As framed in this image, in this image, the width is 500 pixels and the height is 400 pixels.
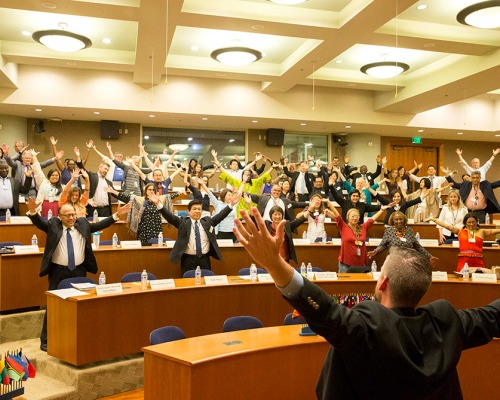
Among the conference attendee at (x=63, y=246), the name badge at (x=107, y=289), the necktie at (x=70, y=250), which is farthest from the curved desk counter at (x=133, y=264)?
the name badge at (x=107, y=289)

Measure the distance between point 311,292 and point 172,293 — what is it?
423 centimetres

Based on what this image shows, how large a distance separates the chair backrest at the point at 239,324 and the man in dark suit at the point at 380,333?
2857 mm

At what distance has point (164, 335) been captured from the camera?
155 inches

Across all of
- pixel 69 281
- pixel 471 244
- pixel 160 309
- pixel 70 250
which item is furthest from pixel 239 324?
pixel 471 244

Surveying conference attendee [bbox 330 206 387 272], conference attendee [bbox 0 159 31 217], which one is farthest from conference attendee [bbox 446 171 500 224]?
conference attendee [bbox 0 159 31 217]

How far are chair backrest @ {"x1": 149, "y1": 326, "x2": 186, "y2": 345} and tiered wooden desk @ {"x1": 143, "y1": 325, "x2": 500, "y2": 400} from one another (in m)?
0.22

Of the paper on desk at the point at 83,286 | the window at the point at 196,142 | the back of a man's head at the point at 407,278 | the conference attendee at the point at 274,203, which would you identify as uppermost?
the window at the point at 196,142

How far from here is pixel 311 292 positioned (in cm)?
141

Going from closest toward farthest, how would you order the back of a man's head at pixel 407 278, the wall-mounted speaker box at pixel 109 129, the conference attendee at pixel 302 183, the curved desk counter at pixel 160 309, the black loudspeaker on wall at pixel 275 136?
the back of a man's head at pixel 407 278 → the curved desk counter at pixel 160 309 → the conference attendee at pixel 302 183 → the wall-mounted speaker box at pixel 109 129 → the black loudspeaker on wall at pixel 275 136

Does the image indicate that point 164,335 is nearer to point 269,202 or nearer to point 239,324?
point 239,324

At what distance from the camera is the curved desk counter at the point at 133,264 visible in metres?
6.05

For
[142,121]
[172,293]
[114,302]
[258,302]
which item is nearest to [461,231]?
[258,302]

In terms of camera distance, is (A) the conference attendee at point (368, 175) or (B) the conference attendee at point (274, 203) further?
(A) the conference attendee at point (368, 175)

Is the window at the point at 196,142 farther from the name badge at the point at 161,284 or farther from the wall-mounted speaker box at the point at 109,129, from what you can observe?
the name badge at the point at 161,284
